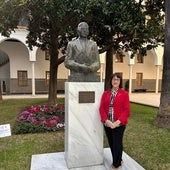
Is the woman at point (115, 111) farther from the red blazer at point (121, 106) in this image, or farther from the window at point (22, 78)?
the window at point (22, 78)

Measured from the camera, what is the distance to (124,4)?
27.5 ft

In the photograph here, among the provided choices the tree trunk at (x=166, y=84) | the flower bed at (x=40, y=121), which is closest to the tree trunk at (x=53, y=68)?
the flower bed at (x=40, y=121)

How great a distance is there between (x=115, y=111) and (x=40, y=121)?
4.60 meters

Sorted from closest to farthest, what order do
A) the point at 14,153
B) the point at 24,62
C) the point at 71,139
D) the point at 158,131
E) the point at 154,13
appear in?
the point at 71,139 → the point at 14,153 → the point at 158,131 → the point at 154,13 → the point at 24,62

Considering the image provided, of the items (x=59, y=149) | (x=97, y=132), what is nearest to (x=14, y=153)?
(x=59, y=149)

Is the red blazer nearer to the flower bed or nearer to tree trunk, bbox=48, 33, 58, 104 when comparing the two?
the flower bed

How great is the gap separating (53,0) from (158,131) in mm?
5800

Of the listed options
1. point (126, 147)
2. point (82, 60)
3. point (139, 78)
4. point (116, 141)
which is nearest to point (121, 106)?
point (116, 141)

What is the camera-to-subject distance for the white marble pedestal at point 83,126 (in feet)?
14.9

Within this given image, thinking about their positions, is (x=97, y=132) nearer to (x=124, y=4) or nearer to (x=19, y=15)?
(x=124, y=4)

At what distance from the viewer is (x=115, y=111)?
14.0ft

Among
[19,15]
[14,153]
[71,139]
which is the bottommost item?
[14,153]

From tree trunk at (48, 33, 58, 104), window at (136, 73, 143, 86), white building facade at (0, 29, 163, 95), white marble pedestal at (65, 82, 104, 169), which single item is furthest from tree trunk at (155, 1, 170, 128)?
window at (136, 73, 143, 86)

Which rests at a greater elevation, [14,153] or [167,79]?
[167,79]
